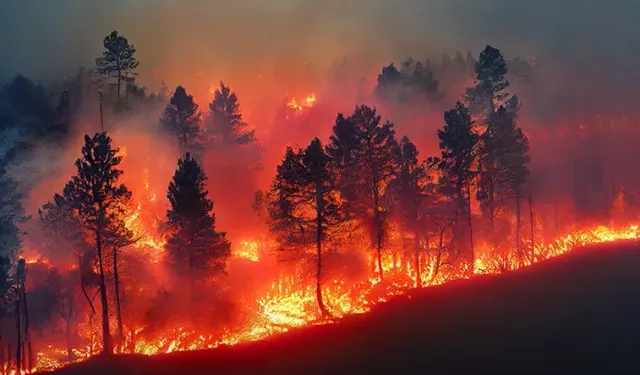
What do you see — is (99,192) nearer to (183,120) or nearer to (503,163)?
(183,120)

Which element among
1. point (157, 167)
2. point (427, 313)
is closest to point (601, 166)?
point (427, 313)

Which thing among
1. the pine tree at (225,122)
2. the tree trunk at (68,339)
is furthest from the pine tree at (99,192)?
the pine tree at (225,122)

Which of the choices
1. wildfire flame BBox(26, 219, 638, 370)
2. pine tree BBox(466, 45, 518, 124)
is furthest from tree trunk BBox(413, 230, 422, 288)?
pine tree BBox(466, 45, 518, 124)

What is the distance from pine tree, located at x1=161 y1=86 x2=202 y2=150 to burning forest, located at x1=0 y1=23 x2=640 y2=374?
311mm

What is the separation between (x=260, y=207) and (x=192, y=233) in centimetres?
1891

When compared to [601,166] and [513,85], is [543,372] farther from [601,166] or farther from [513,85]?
[513,85]

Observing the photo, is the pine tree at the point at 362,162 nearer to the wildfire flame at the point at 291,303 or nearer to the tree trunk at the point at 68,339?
the wildfire flame at the point at 291,303

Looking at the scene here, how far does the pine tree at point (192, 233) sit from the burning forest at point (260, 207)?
13cm

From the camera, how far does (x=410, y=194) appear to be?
47.8 m

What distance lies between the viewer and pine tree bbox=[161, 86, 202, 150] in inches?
2518

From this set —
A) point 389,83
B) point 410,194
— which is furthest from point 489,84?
point 410,194

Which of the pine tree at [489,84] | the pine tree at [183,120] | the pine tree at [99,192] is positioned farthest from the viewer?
the pine tree at [489,84]

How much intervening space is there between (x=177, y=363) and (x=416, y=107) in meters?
60.8

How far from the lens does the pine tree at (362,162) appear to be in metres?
44.6
